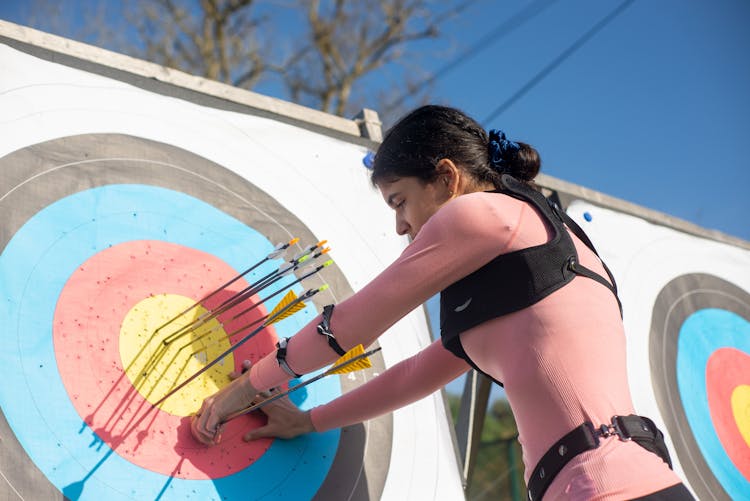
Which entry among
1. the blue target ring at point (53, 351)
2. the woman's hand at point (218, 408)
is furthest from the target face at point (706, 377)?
the woman's hand at point (218, 408)

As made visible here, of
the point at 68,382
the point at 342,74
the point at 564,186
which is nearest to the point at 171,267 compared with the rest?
the point at 68,382

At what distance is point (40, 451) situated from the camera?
1.23m

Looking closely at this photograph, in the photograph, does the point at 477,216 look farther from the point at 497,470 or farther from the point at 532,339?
the point at 497,470

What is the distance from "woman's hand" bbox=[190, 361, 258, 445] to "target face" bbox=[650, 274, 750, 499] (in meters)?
1.47

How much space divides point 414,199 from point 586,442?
0.52 meters

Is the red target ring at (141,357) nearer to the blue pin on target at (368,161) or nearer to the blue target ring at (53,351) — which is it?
the blue target ring at (53,351)

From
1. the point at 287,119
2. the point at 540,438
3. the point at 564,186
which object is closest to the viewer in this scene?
the point at 540,438

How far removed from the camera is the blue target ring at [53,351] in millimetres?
1257

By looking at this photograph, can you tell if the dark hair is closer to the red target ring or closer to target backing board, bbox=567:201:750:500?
the red target ring

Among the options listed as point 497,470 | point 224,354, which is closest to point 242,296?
point 224,354

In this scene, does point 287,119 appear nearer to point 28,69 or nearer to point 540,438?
point 28,69

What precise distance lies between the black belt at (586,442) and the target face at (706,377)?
1.33 meters

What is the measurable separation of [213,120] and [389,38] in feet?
26.3

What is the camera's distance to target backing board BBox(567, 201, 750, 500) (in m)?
2.33
